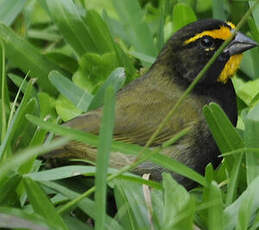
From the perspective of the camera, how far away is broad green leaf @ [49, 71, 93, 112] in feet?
13.1

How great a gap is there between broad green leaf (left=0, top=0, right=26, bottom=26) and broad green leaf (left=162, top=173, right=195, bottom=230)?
177cm

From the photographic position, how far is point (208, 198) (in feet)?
10.2

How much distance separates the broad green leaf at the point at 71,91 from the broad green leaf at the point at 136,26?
65 cm

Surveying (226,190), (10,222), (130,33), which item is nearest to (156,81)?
→ (130,33)

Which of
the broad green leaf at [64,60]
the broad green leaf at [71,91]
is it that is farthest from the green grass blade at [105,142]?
the broad green leaf at [64,60]

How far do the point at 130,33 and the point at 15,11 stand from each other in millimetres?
722

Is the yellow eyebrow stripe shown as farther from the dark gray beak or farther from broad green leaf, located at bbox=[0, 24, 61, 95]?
broad green leaf, located at bbox=[0, 24, 61, 95]

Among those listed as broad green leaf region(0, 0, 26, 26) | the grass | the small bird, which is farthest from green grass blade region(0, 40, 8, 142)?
broad green leaf region(0, 0, 26, 26)

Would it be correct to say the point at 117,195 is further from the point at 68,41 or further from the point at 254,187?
the point at 68,41

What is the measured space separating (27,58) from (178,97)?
0.94 meters

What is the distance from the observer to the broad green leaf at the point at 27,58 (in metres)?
4.26

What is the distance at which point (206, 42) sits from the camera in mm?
3971

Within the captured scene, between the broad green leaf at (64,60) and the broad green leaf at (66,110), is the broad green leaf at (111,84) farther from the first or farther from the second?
the broad green leaf at (64,60)

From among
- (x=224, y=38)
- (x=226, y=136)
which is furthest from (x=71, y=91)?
(x=226, y=136)
